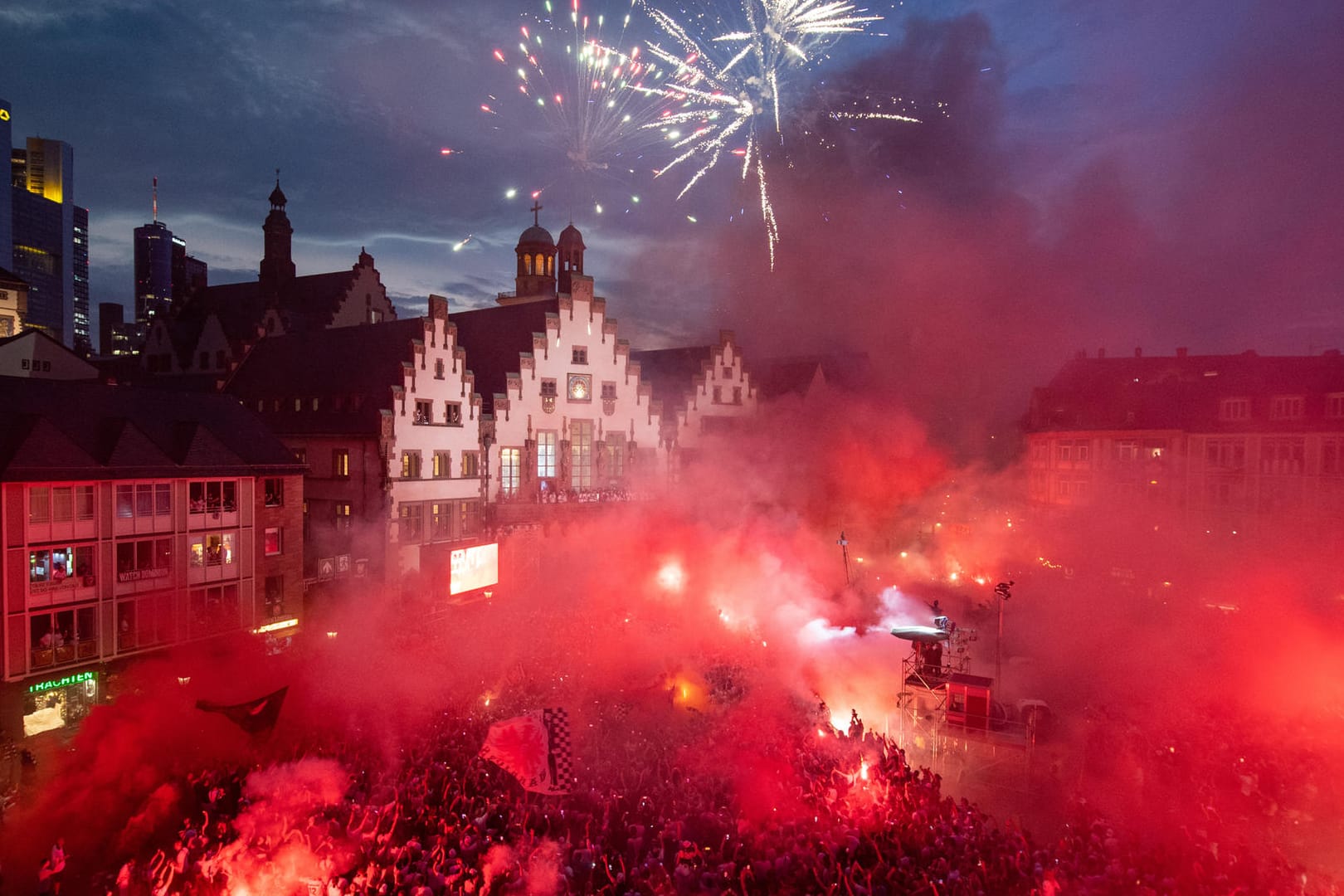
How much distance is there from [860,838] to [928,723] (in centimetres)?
841

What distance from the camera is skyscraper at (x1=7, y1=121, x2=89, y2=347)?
4013 inches

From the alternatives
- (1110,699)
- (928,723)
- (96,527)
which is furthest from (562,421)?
(1110,699)

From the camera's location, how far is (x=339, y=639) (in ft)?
89.0

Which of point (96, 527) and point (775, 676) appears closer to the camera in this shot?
point (96, 527)

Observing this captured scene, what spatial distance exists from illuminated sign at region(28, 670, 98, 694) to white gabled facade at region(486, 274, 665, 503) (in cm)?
1530

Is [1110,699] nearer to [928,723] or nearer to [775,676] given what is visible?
[928,723]

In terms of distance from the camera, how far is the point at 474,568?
31.0 metres

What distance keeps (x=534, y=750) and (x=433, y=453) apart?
1764cm

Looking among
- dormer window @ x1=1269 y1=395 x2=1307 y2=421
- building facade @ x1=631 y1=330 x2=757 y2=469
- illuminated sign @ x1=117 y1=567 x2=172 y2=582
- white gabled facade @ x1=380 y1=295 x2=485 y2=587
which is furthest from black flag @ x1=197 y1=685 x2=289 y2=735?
dormer window @ x1=1269 y1=395 x2=1307 y2=421

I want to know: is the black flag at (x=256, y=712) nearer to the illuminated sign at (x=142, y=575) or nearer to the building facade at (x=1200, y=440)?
the illuminated sign at (x=142, y=575)

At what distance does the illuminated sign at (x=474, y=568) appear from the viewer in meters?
30.3

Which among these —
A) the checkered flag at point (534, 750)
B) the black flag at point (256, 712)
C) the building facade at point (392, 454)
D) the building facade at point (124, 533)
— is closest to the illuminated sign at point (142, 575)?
the building facade at point (124, 533)

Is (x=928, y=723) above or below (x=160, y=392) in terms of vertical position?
below

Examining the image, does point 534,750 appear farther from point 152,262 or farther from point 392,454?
point 152,262
